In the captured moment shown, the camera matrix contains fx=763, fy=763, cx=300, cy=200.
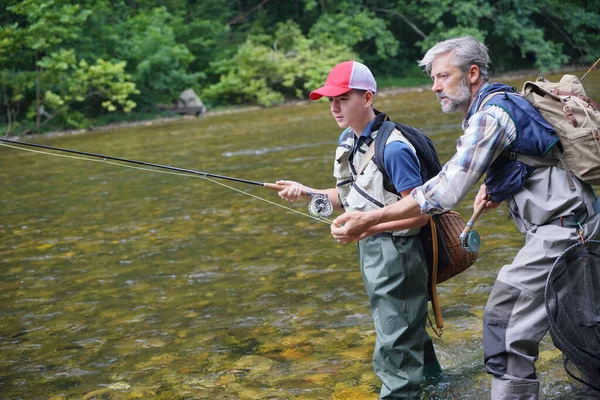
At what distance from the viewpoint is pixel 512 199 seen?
9.93 feet

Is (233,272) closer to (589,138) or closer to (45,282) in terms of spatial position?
(45,282)

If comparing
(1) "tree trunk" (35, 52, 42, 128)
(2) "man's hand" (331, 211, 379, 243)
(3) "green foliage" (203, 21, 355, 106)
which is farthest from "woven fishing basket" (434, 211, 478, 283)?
(3) "green foliage" (203, 21, 355, 106)

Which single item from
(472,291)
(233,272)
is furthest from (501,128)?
(233,272)

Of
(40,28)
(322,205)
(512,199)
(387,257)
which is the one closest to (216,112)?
(40,28)

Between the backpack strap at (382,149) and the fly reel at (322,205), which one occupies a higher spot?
the backpack strap at (382,149)

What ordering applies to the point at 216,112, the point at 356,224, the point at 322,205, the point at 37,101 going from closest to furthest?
the point at 356,224
the point at 322,205
the point at 37,101
the point at 216,112

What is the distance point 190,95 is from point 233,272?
22.4 metres

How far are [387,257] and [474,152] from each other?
741 mm

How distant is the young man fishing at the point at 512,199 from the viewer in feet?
9.37

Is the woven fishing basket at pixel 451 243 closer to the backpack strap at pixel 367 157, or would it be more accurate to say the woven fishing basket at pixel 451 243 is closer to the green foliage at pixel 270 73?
the backpack strap at pixel 367 157

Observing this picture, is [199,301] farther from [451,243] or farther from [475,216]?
[475,216]

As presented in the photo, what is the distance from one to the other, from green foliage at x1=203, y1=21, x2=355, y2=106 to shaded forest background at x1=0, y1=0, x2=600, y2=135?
51 mm

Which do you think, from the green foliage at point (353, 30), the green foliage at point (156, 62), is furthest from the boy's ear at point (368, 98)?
the green foliage at point (353, 30)

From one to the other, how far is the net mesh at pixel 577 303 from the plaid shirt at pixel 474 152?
0.45m
